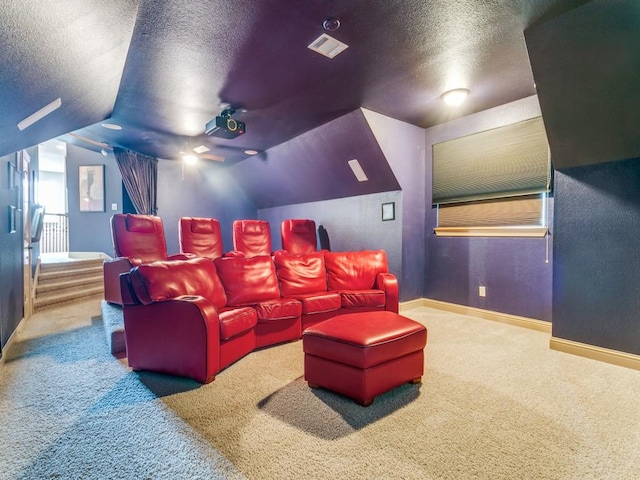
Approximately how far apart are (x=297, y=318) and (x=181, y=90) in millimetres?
2406

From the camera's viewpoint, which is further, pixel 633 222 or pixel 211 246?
pixel 211 246

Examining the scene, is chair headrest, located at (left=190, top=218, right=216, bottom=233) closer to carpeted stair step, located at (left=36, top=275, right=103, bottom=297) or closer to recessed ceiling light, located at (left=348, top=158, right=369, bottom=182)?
carpeted stair step, located at (left=36, top=275, right=103, bottom=297)

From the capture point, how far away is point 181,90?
121 inches

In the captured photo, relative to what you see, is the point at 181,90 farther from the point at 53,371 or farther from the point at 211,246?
the point at 53,371

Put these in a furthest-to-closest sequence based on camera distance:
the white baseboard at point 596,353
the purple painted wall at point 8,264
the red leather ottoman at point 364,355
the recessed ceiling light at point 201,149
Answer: the recessed ceiling light at point 201,149, the purple painted wall at point 8,264, the white baseboard at point 596,353, the red leather ottoman at point 364,355

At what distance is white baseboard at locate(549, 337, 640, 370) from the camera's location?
2.39 metres

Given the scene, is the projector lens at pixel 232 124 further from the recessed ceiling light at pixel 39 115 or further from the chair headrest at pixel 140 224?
the chair headrest at pixel 140 224

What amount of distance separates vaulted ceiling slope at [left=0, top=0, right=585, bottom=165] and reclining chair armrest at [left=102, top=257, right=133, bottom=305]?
137cm

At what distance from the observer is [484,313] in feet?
12.2

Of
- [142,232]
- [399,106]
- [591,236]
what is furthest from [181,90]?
[591,236]

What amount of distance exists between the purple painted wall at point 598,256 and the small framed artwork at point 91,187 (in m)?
7.35

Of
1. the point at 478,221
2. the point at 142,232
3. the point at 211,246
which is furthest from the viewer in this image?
the point at 211,246

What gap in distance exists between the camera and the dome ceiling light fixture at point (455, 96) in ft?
10.1

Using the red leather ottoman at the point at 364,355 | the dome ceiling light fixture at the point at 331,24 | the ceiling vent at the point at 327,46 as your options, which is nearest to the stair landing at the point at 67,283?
the red leather ottoman at the point at 364,355
